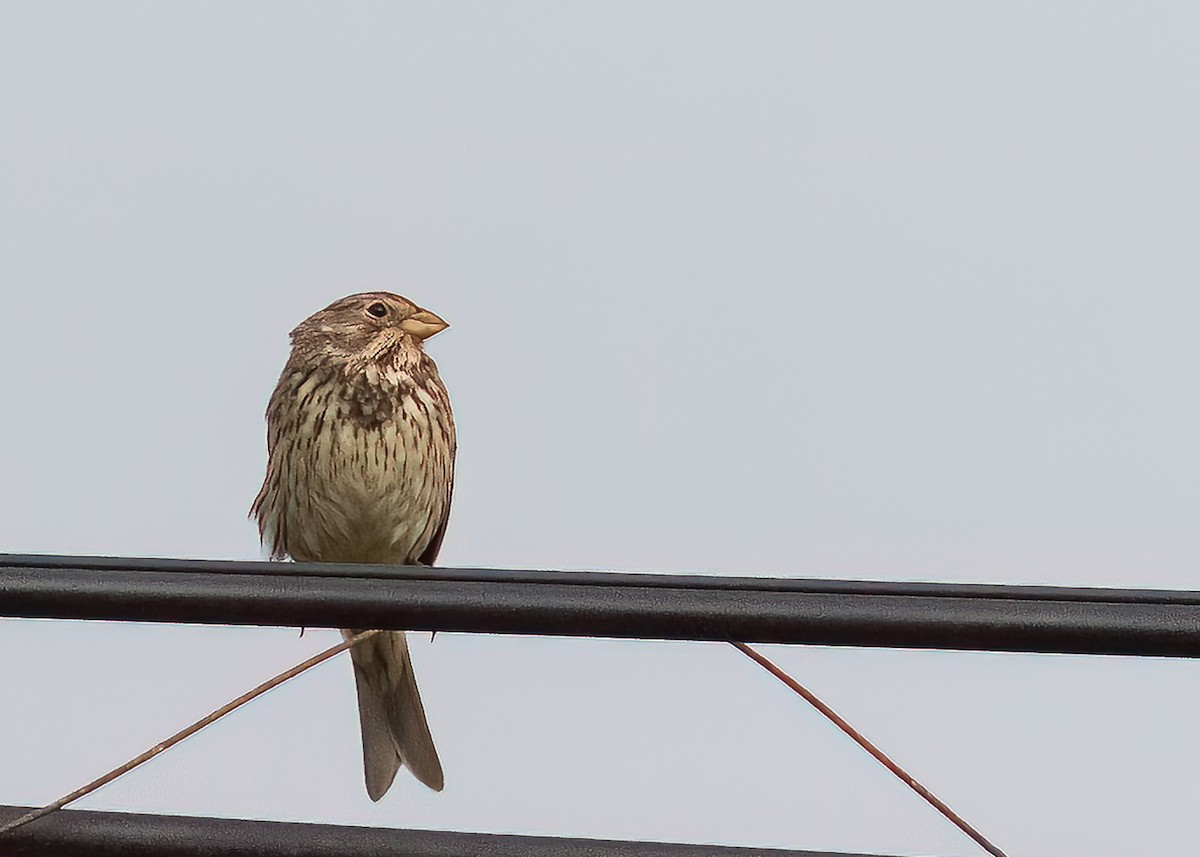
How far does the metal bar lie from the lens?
9.30 ft

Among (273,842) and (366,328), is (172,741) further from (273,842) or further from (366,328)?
(366,328)

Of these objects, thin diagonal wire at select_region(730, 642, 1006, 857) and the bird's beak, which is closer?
thin diagonal wire at select_region(730, 642, 1006, 857)

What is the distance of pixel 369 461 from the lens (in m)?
5.42

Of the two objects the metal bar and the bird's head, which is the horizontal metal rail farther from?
the bird's head

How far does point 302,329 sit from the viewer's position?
5777mm

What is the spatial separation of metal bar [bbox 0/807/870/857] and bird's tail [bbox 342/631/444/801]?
217 centimetres

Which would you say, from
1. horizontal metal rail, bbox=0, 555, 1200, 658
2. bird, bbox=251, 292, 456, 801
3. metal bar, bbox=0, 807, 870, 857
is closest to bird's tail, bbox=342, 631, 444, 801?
bird, bbox=251, 292, 456, 801

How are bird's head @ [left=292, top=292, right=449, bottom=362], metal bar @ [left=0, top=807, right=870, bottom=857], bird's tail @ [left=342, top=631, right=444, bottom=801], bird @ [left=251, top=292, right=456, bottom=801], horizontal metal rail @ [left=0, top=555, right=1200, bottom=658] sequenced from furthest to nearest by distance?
bird's head @ [left=292, top=292, right=449, bottom=362]
bird @ [left=251, top=292, right=456, bottom=801]
bird's tail @ [left=342, top=631, right=444, bottom=801]
metal bar @ [left=0, top=807, right=870, bottom=857]
horizontal metal rail @ [left=0, top=555, right=1200, bottom=658]

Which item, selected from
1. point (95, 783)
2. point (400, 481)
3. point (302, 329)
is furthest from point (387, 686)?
point (95, 783)

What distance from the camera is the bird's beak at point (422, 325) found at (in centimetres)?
571

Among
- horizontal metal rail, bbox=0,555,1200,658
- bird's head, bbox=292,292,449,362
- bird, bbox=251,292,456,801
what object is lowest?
horizontal metal rail, bbox=0,555,1200,658

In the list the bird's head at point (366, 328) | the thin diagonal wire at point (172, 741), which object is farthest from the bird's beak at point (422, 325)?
the thin diagonal wire at point (172, 741)

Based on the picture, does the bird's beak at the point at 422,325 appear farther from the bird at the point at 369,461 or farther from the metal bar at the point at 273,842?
the metal bar at the point at 273,842

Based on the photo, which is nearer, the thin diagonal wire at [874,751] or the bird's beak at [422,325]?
the thin diagonal wire at [874,751]
